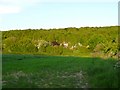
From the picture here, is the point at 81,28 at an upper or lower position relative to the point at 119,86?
upper

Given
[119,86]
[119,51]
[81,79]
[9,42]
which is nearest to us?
[119,86]

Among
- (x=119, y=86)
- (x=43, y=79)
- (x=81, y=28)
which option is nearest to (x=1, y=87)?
(x=43, y=79)

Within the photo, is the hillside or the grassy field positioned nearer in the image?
the grassy field

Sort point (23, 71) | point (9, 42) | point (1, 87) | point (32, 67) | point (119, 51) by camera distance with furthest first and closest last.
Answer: point (9, 42)
point (119, 51)
point (32, 67)
point (23, 71)
point (1, 87)

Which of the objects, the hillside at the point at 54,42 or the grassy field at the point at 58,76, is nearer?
the grassy field at the point at 58,76

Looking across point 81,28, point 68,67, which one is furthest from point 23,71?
point 81,28

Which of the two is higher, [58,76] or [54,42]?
[54,42]

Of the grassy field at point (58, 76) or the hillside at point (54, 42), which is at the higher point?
the hillside at point (54, 42)

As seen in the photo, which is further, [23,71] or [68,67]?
[68,67]

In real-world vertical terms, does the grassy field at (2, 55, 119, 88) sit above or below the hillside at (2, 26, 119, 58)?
below

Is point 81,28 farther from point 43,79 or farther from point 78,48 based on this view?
point 43,79

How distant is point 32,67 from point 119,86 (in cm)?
617

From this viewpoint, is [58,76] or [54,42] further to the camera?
[54,42]

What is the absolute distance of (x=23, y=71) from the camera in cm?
1842
